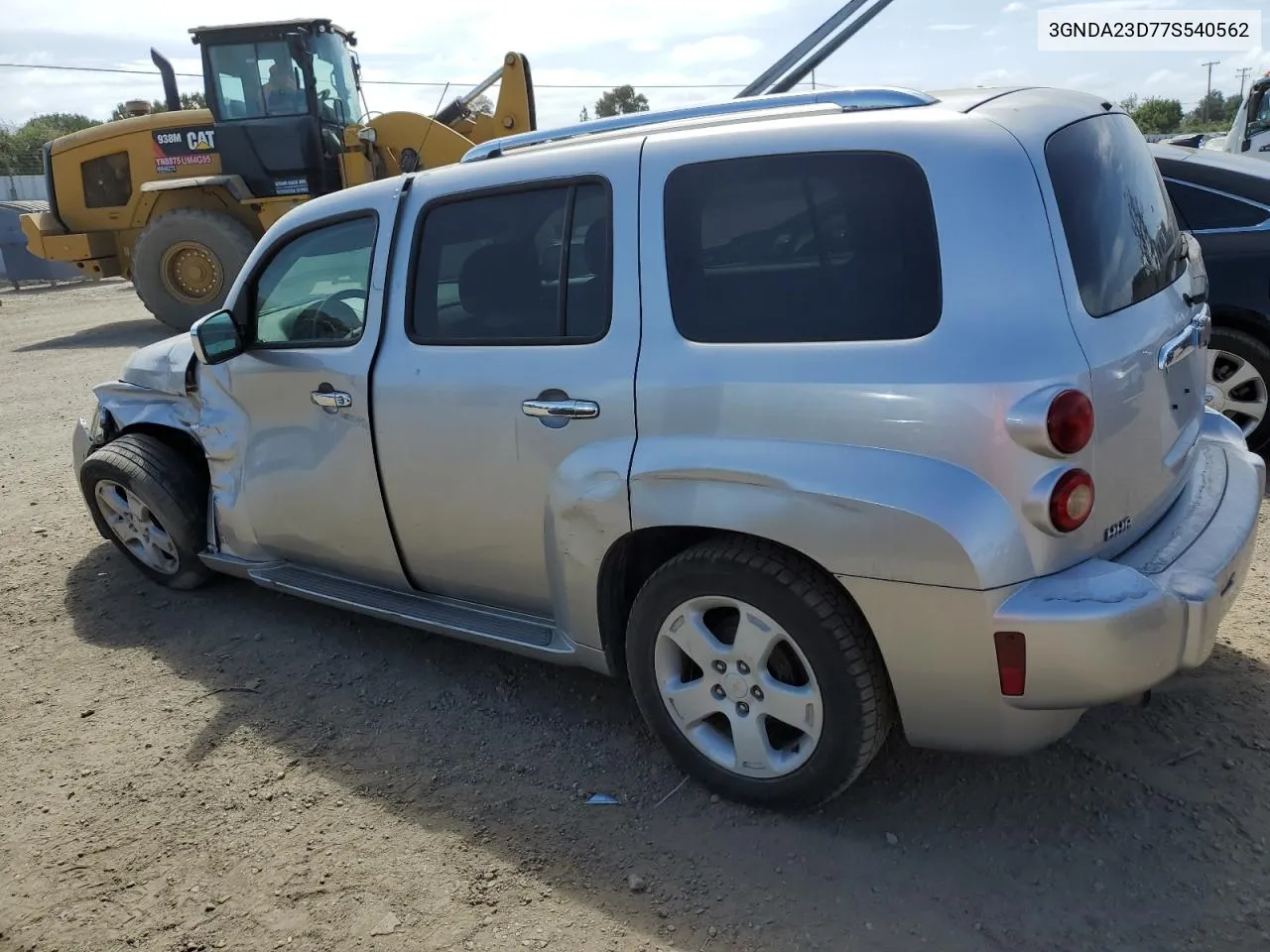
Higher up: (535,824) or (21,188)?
(21,188)

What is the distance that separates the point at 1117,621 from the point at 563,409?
154 cm

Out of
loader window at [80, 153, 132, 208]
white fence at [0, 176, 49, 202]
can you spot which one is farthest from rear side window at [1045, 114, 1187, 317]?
white fence at [0, 176, 49, 202]

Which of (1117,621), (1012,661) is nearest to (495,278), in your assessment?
(1012,661)

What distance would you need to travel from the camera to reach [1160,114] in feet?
174

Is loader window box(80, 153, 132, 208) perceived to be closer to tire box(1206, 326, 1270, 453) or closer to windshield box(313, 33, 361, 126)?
windshield box(313, 33, 361, 126)

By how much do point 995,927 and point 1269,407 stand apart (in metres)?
3.76

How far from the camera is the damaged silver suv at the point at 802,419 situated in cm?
226

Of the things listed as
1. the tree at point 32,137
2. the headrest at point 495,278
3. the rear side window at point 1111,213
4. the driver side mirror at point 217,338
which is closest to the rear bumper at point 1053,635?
the rear side window at point 1111,213

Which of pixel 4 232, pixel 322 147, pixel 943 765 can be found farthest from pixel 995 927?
pixel 4 232

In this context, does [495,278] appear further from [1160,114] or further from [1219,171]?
[1160,114]

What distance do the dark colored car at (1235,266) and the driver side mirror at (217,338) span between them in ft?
14.4

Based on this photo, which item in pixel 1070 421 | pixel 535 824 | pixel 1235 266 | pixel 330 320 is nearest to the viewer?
pixel 1070 421

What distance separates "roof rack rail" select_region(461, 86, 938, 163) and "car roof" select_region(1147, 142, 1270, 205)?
2.95 metres

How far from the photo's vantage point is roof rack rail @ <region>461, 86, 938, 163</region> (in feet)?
8.62
